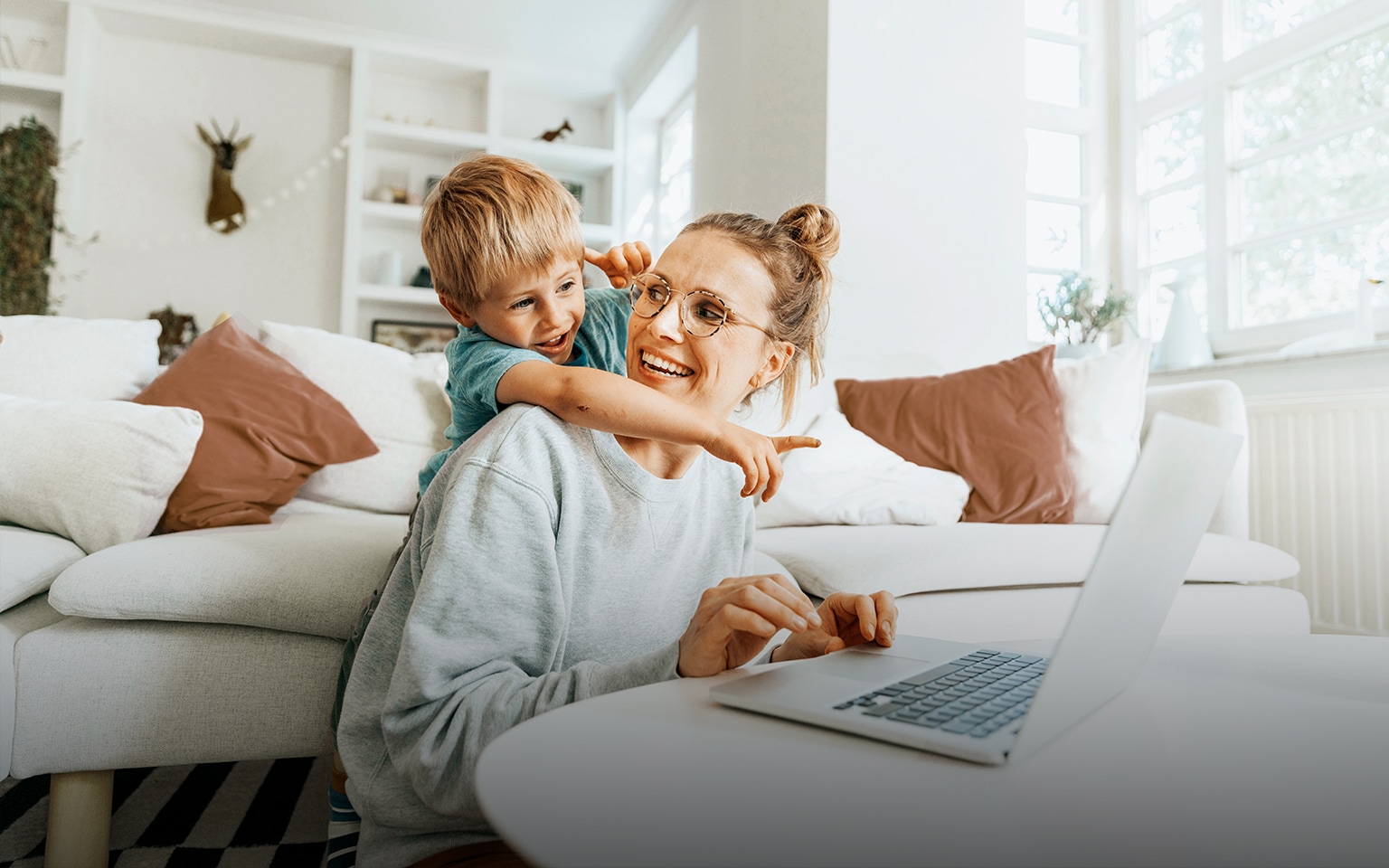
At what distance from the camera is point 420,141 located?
5316 mm

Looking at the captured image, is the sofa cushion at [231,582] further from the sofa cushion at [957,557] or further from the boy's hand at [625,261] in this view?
the sofa cushion at [957,557]

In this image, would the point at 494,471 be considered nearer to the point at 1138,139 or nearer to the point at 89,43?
the point at 1138,139

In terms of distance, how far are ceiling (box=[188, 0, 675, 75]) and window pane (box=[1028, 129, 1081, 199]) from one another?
2.11 m

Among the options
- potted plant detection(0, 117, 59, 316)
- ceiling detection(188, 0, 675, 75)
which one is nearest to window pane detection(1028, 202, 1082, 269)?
ceiling detection(188, 0, 675, 75)

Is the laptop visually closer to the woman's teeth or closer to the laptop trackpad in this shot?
the laptop trackpad

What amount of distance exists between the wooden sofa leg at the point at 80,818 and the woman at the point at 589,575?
0.63m

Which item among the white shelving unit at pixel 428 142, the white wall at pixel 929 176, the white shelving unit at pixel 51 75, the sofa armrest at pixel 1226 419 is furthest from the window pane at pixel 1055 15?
the white shelving unit at pixel 51 75

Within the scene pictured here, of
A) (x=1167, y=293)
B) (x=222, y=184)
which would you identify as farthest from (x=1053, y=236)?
(x=222, y=184)

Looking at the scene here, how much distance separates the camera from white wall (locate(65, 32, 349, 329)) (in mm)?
4996

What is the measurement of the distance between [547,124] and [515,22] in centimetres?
88

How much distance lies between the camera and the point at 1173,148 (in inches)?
156

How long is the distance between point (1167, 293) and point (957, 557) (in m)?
2.89

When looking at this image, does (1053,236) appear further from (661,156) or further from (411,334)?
(411,334)

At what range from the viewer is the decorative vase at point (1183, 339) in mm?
3453
